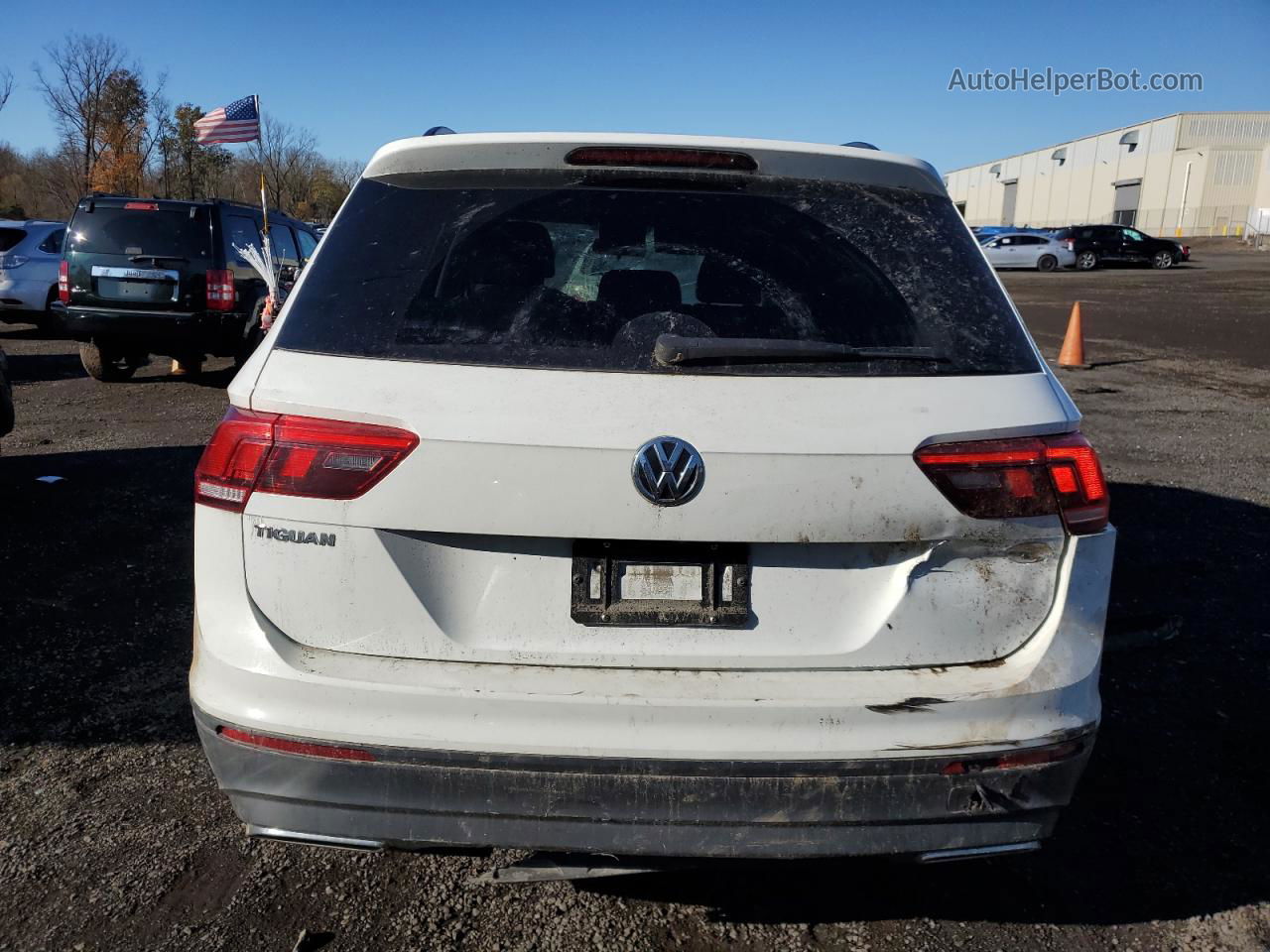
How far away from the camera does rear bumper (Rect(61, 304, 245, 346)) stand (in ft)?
34.2

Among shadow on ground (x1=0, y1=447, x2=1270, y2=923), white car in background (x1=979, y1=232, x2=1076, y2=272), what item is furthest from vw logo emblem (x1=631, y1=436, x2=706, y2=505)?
white car in background (x1=979, y1=232, x2=1076, y2=272)

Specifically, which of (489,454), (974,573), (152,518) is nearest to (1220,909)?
(974,573)

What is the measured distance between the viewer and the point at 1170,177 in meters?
66.8

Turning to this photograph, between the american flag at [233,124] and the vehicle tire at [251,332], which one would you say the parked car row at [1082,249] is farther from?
the vehicle tire at [251,332]

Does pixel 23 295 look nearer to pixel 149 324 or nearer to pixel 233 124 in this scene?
pixel 233 124

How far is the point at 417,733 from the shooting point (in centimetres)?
202

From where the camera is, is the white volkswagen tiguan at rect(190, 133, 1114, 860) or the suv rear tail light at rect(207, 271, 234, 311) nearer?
the white volkswagen tiguan at rect(190, 133, 1114, 860)

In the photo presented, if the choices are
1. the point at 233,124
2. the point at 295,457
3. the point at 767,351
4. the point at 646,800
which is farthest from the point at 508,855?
the point at 233,124

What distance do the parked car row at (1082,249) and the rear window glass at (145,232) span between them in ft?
115

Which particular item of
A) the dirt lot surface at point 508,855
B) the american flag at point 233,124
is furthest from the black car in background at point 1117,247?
the dirt lot surface at point 508,855

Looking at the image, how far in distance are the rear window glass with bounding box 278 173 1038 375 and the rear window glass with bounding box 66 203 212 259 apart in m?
9.11

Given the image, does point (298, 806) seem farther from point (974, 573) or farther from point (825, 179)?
point (825, 179)

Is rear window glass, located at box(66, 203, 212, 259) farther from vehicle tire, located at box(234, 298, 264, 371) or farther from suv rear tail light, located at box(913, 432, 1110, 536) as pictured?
suv rear tail light, located at box(913, 432, 1110, 536)

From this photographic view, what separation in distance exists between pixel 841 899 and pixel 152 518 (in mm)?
4915
